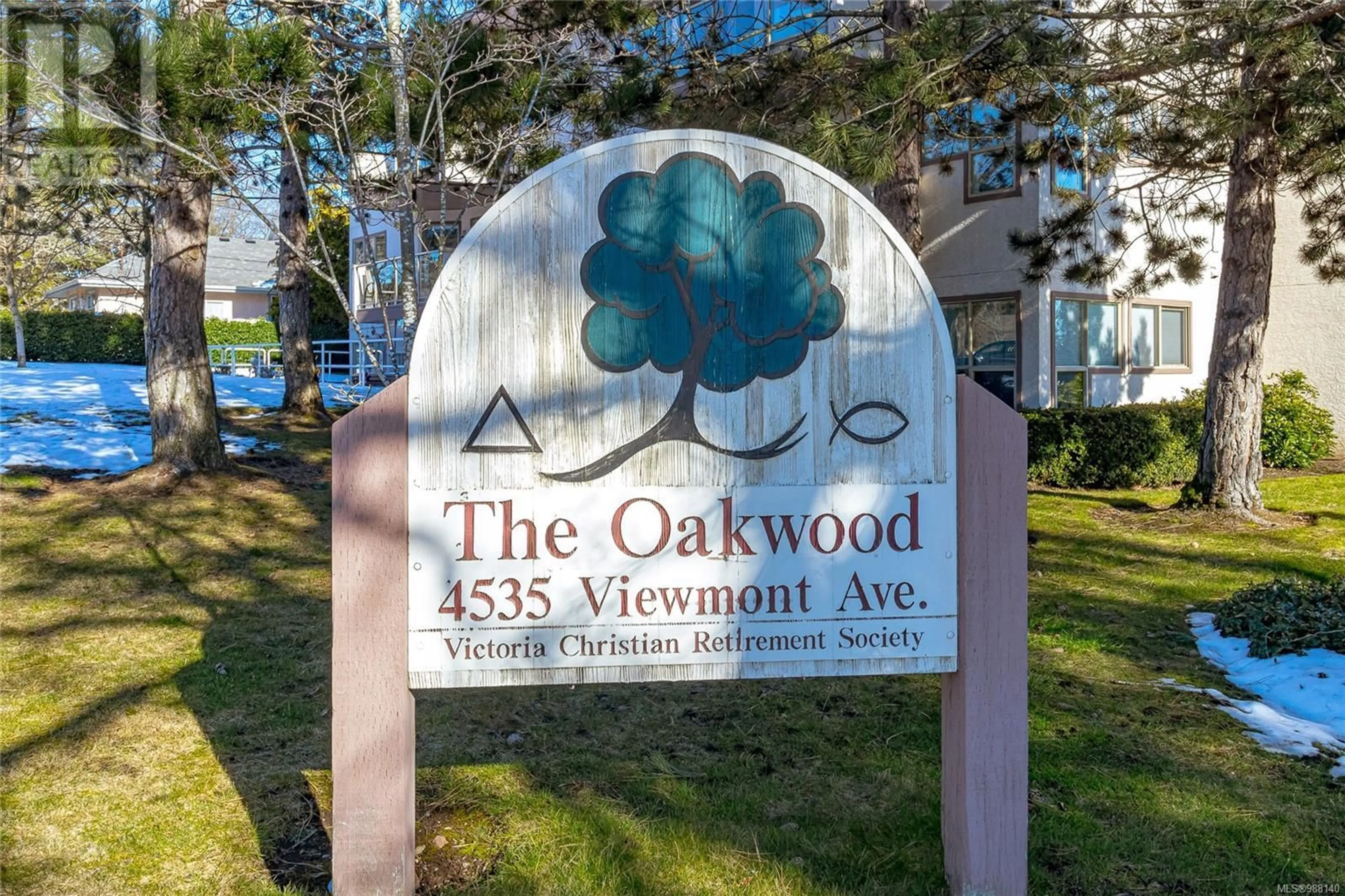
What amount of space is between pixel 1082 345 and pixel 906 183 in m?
7.22

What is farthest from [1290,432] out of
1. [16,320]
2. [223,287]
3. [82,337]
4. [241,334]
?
[223,287]

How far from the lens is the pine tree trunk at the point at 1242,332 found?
9.70 meters

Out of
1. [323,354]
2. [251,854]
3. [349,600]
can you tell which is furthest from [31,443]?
[323,354]

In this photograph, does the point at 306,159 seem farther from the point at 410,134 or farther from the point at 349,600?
the point at 349,600

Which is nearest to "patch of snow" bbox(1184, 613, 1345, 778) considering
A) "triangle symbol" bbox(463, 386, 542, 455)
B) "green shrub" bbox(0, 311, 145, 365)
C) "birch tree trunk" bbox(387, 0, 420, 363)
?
"triangle symbol" bbox(463, 386, 542, 455)

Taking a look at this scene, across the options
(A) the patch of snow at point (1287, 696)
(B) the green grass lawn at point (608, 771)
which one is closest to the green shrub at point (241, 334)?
(B) the green grass lawn at point (608, 771)

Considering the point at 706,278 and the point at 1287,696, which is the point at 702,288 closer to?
the point at 706,278

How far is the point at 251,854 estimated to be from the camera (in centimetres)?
364

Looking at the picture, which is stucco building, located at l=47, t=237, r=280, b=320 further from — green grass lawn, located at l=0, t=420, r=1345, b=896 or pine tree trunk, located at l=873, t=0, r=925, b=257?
green grass lawn, located at l=0, t=420, r=1345, b=896

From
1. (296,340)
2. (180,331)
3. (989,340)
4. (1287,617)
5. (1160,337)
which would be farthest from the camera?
(1160,337)

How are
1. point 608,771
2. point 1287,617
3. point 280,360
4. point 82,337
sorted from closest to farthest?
point 608,771 < point 1287,617 < point 82,337 < point 280,360

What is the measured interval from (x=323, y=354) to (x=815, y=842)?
86.0ft

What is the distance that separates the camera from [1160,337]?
15742 millimetres

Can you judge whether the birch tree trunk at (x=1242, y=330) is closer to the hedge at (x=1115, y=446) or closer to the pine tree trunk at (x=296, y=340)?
the hedge at (x=1115, y=446)
